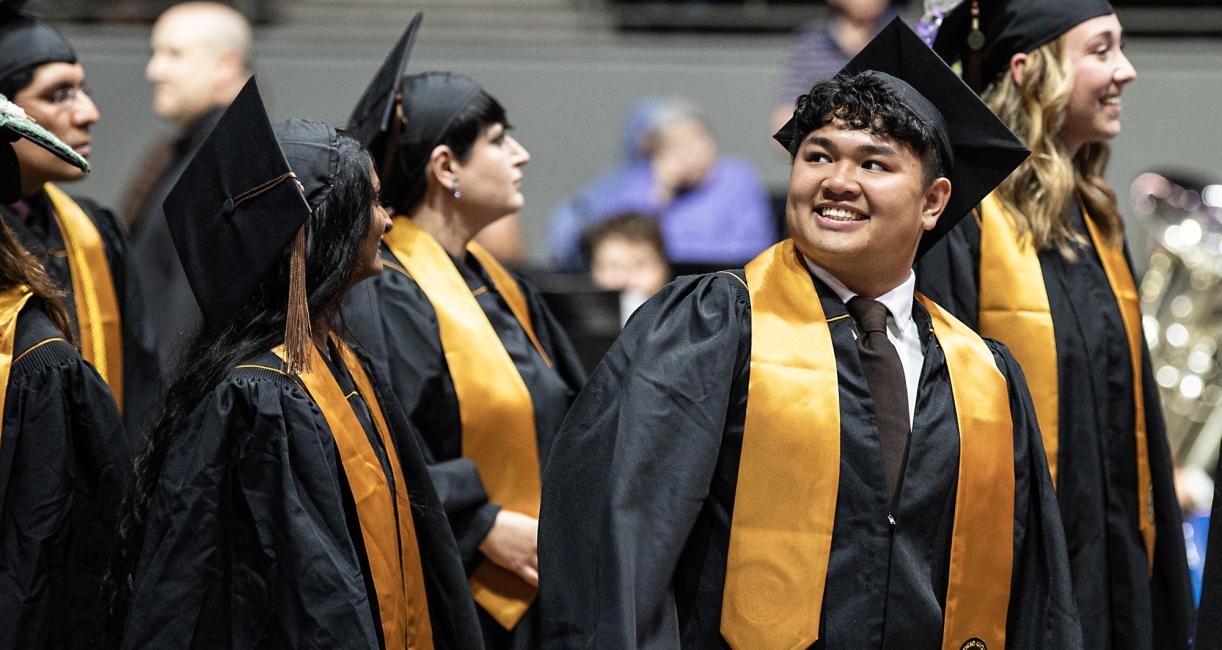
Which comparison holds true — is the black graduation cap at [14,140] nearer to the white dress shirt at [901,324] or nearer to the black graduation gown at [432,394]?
the black graduation gown at [432,394]

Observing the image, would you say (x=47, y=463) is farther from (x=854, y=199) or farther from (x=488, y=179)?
(x=854, y=199)

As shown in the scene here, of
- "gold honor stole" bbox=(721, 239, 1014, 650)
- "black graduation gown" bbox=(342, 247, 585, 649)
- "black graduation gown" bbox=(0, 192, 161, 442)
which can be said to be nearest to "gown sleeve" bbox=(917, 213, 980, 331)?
"gold honor stole" bbox=(721, 239, 1014, 650)

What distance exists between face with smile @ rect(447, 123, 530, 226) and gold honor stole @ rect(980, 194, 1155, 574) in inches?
43.2

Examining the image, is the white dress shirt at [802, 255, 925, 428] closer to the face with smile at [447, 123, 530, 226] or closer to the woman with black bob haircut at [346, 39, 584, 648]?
the woman with black bob haircut at [346, 39, 584, 648]

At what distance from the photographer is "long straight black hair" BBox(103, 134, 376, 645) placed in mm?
2797

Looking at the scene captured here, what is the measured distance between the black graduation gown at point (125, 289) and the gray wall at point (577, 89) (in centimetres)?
422

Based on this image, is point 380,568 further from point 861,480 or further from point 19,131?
point 19,131

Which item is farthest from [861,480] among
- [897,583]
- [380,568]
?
[380,568]

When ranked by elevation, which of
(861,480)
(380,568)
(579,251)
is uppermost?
(861,480)

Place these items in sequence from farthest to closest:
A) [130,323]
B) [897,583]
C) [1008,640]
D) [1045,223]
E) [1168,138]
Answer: [1168,138] < [130,323] < [1045,223] < [1008,640] < [897,583]

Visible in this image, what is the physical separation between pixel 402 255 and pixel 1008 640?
62.4 inches

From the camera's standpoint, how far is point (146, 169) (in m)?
5.91

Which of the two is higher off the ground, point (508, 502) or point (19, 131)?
point (19, 131)

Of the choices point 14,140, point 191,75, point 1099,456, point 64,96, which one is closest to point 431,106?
point 64,96
